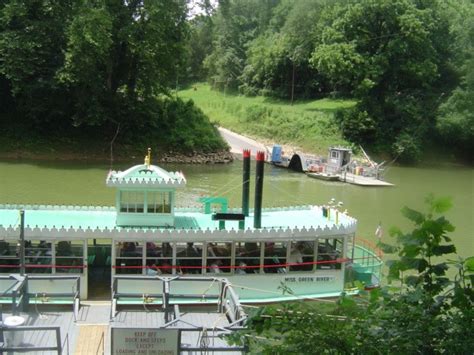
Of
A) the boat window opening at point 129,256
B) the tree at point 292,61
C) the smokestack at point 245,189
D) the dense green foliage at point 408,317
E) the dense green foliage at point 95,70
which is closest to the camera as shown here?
the dense green foliage at point 408,317

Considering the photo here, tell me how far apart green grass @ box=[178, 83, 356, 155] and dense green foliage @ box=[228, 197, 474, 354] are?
4594 centimetres

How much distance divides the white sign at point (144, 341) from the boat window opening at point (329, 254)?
6.71 meters

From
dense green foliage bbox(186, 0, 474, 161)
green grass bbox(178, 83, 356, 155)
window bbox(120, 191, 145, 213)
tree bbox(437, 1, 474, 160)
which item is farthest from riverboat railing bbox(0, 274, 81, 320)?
tree bbox(437, 1, 474, 160)

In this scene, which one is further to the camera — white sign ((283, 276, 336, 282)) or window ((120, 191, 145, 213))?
white sign ((283, 276, 336, 282))

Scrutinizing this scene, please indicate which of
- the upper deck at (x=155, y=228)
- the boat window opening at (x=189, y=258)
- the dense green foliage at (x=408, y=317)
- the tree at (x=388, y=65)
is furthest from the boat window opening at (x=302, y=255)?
the tree at (x=388, y=65)

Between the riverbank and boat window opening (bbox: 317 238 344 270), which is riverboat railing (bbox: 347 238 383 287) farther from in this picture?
the riverbank

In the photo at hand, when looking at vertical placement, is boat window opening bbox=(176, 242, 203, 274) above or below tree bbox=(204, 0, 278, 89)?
below

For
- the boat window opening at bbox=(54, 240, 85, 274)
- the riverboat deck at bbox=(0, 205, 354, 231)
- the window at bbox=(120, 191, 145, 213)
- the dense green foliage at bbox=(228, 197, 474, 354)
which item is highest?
the dense green foliage at bbox=(228, 197, 474, 354)

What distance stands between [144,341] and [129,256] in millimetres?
5329

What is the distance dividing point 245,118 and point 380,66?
576 inches

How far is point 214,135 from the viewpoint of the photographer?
47.4 meters

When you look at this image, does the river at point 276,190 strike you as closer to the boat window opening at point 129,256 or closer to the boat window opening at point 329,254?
the boat window opening at point 329,254

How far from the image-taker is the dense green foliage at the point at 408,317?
4.95 m

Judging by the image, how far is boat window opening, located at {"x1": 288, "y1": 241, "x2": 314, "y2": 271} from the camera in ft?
49.3
